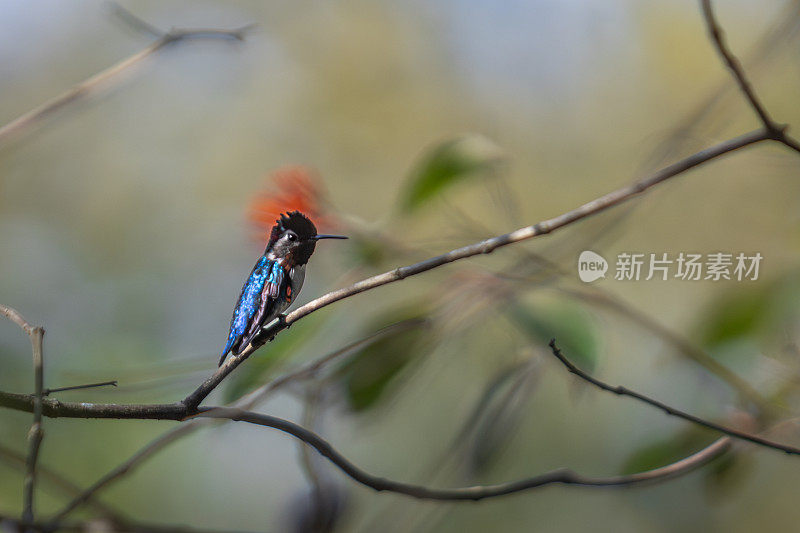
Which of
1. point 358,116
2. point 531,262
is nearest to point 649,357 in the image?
point 531,262

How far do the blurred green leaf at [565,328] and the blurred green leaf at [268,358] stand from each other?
17cm

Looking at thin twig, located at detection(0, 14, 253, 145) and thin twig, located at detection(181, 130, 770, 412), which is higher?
thin twig, located at detection(0, 14, 253, 145)

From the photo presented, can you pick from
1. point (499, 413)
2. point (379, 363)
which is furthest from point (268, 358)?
point (499, 413)

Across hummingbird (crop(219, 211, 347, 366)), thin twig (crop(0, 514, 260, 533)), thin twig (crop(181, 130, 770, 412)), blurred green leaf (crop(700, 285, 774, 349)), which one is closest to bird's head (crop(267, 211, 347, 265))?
hummingbird (crop(219, 211, 347, 366))

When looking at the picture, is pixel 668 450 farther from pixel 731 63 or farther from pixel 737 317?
pixel 731 63

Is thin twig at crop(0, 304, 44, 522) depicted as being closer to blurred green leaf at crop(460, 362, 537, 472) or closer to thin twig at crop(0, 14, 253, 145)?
thin twig at crop(0, 14, 253, 145)

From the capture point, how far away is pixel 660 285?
1.53 meters

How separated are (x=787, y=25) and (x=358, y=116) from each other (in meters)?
1.48

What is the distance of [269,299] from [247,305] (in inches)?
0.7

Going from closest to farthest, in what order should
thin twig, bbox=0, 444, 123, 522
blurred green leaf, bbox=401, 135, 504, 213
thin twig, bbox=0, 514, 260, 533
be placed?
thin twig, bbox=0, 514, 260, 533, thin twig, bbox=0, 444, 123, 522, blurred green leaf, bbox=401, 135, 504, 213

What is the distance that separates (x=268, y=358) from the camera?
1.97ft

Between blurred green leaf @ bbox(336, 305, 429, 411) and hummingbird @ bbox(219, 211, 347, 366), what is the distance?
13 cm

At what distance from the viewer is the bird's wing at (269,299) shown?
45 cm

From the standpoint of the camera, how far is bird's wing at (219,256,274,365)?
44 centimetres
